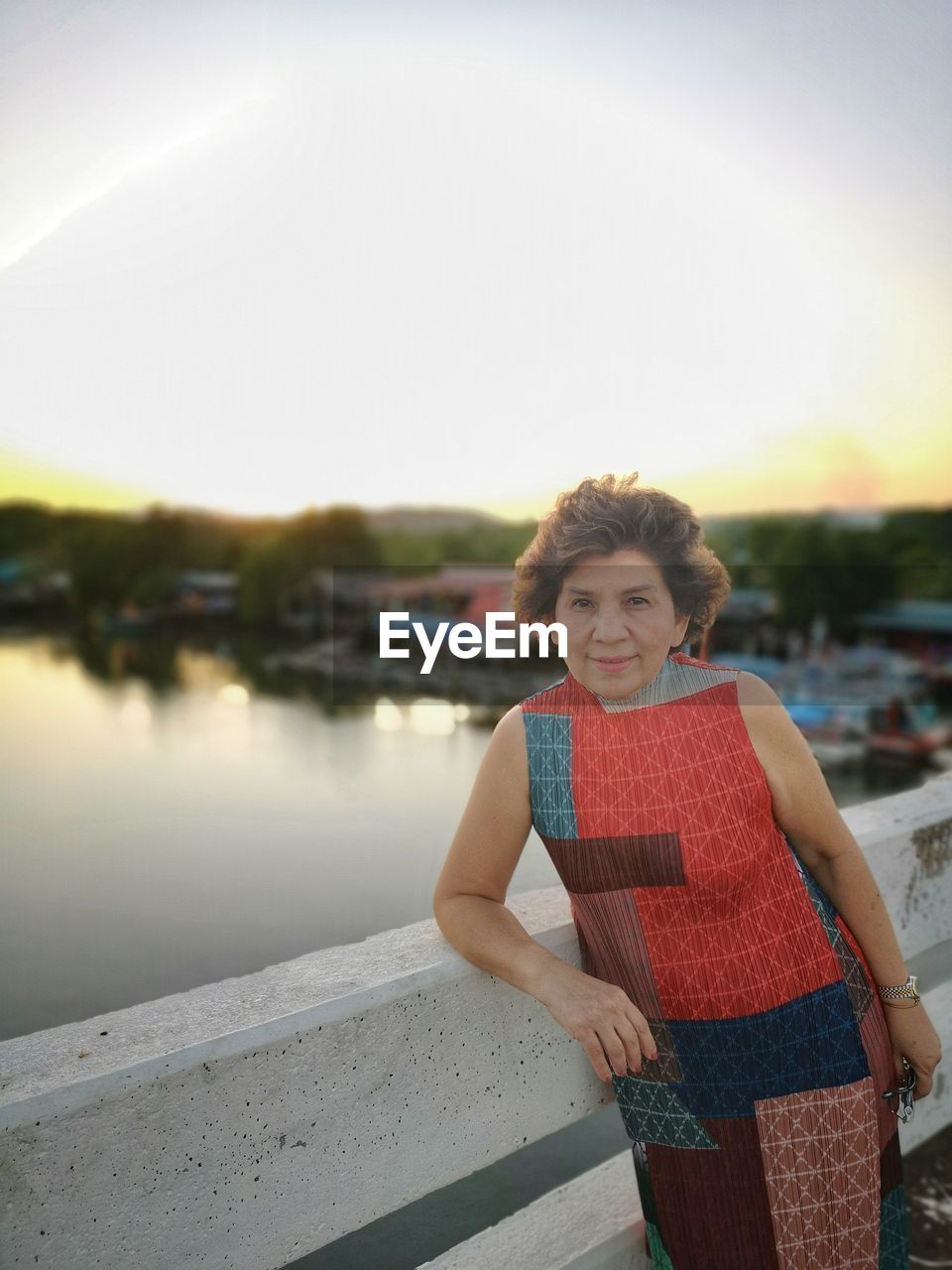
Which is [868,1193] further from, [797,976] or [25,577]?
[25,577]

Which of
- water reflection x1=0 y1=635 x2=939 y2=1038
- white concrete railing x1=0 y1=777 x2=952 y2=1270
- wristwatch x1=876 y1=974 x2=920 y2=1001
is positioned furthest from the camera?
water reflection x1=0 y1=635 x2=939 y2=1038

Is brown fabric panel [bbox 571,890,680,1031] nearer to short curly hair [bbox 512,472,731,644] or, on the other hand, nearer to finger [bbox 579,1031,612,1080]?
finger [bbox 579,1031,612,1080]

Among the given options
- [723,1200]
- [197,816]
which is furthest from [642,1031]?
[197,816]

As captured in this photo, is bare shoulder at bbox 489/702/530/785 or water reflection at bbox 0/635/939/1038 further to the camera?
water reflection at bbox 0/635/939/1038

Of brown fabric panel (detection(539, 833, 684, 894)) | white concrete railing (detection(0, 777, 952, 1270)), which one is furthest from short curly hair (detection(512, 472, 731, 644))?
white concrete railing (detection(0, 777, 952, 1270))

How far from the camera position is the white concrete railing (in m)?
0.93

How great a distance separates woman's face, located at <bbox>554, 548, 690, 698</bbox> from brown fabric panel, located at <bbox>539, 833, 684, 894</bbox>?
19 cm

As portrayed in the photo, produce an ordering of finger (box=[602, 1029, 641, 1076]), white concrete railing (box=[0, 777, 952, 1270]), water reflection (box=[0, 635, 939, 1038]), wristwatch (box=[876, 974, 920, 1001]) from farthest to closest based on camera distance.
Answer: water reflection (box=[0, 635, 939, 1038]) → wristwatch (box=[876, 974, 920, 1001]) → finger (box=[602, 1029, 641, 1076]) → white concrete railing (box=[0, 777, 952, 1270])

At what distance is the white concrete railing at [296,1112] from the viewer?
3.04ft

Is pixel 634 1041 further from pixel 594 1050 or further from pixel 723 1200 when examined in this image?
pixel 723 1200

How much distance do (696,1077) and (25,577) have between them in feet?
182

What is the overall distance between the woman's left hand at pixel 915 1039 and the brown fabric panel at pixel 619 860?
0.38 m

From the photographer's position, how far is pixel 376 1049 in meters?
1.14

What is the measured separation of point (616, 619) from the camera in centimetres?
130
